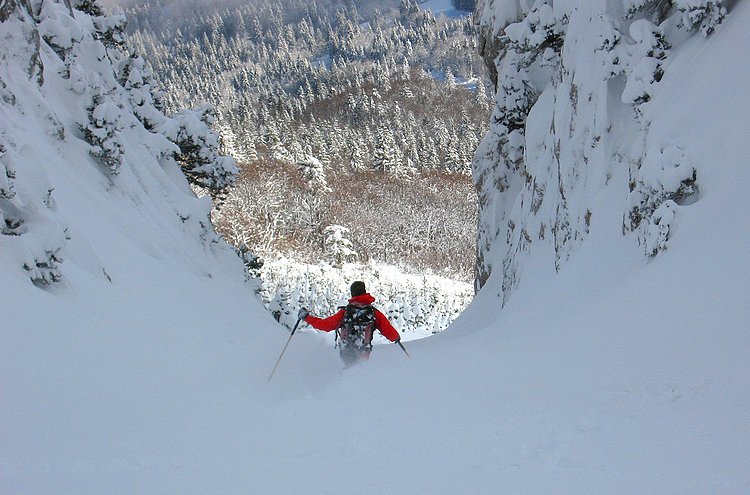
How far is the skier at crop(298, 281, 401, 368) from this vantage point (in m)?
8.12

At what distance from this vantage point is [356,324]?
8.15 meters

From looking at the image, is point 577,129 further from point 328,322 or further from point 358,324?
point 328,322

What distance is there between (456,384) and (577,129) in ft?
23.6

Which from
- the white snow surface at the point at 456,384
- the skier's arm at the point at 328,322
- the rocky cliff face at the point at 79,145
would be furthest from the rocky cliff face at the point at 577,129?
the rocky cliff face at the point at 79,145

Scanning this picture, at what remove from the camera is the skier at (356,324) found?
8.12m

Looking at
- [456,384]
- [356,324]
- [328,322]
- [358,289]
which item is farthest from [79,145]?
[456,384]

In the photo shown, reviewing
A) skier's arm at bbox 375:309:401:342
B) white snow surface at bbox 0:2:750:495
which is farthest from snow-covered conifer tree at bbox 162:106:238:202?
skier's arm at bbox 375:309:401:342

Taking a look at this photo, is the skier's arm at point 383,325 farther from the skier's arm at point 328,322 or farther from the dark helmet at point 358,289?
the skier's arm at point 328,322

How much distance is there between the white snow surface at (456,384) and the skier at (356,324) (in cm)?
36

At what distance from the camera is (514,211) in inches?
588

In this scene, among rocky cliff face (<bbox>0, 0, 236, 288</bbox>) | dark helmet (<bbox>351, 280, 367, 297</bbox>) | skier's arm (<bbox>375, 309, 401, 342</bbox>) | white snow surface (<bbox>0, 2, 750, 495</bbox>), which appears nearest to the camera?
white snow surface (<bbox>0, 2, 750, 495</bbox>)

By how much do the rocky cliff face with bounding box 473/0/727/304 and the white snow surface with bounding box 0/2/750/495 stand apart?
1.23 ft

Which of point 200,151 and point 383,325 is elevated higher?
point 200,151

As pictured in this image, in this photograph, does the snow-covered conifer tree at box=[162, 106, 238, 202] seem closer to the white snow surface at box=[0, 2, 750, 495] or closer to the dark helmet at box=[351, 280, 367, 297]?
the white snow surface at box=[0, 2, 750, 495]
